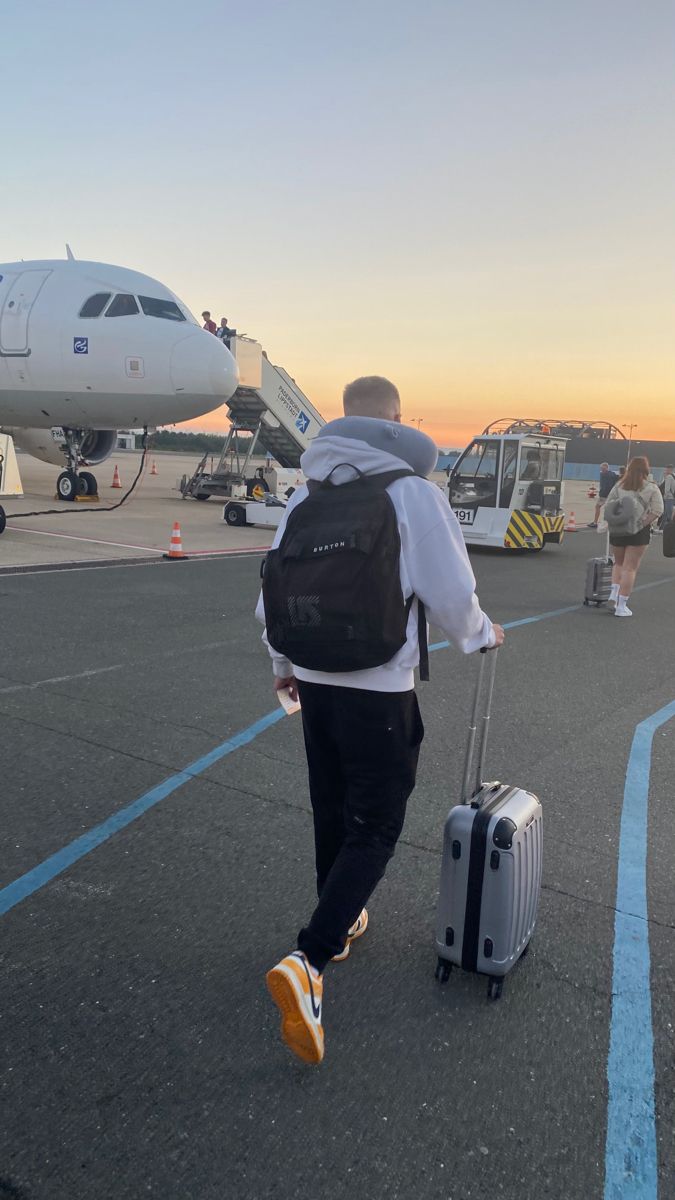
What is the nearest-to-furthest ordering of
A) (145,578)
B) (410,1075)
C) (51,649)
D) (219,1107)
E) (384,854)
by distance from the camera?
(219,1107)
(410,1075)
(384,854)
(51,649)
(145,578)

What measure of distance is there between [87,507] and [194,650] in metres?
11.9

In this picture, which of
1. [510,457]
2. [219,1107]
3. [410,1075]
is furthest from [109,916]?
[510,457]

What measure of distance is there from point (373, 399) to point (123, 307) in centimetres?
1453

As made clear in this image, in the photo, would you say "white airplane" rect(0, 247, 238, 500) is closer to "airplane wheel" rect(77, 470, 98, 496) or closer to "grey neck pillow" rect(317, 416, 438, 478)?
"airplane wheel" rect(77, 470, 98, 496)

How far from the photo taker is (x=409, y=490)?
7.50 feet

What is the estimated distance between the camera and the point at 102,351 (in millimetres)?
15289

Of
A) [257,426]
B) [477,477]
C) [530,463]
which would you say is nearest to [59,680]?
[477,477]

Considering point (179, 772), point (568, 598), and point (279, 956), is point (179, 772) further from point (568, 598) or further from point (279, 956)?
point (568, 598)

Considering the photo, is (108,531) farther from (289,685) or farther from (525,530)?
(289,685)

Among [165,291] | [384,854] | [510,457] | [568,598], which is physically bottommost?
[568,598]

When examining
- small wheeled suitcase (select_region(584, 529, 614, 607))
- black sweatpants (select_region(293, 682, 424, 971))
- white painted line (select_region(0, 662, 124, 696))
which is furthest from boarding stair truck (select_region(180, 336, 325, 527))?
black sweatpants (select_region(293, 682, 424, 971))

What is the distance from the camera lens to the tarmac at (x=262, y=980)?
199cm

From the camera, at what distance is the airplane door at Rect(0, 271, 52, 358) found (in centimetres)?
1576

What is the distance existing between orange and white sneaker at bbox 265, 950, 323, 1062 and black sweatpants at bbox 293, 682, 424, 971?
0.10 metres
